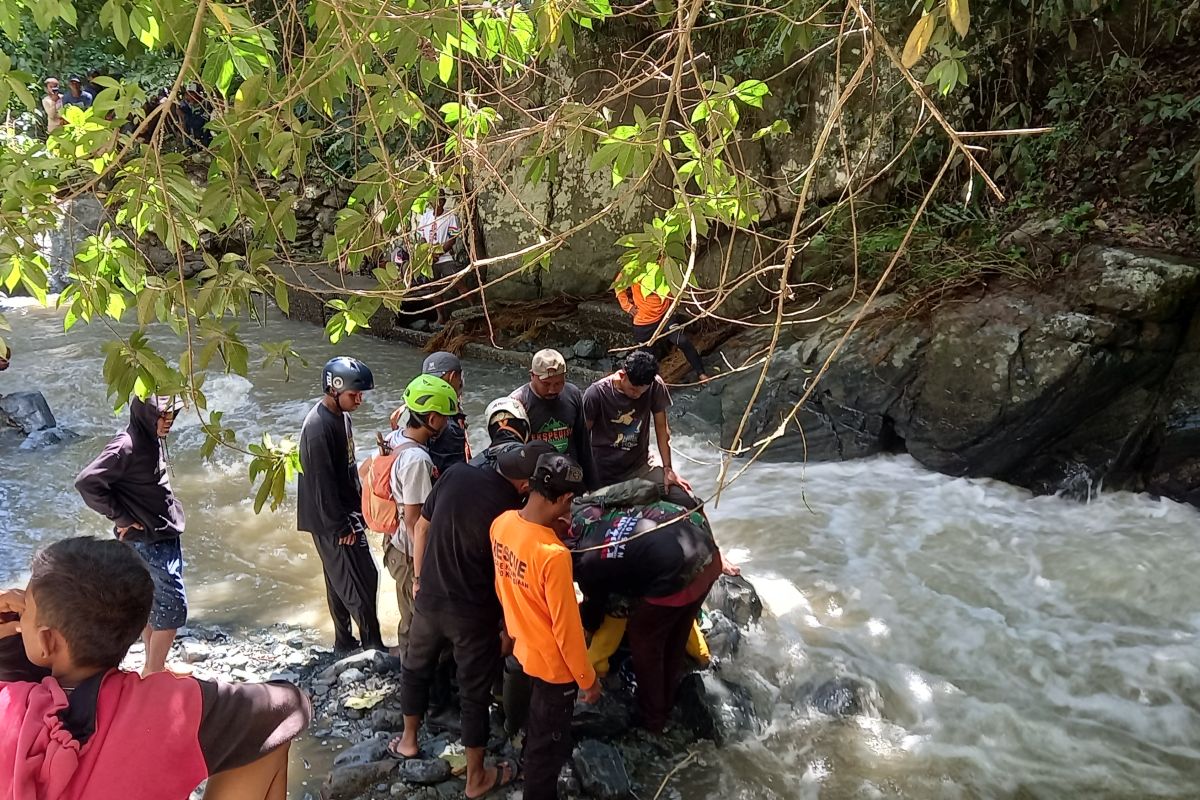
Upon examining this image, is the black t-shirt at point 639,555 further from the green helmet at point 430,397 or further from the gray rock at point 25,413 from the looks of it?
the gray rock at point 25,413

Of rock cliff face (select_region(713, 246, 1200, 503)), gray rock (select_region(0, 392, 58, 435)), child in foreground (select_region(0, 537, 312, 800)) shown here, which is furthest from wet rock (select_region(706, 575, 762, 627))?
gray rock (select_region(0, 392, 58, 435))

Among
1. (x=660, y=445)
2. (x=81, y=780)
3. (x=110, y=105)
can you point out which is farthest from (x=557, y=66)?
(x=81, y=780)

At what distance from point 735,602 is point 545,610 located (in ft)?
6.41

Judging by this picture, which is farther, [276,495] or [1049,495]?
[1049,495]

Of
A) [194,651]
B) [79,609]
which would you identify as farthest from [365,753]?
[79,609]

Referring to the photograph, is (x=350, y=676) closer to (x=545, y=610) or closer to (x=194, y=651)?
(x=194, y=651)

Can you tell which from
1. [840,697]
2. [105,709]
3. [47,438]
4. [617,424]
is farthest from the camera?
[47,438]

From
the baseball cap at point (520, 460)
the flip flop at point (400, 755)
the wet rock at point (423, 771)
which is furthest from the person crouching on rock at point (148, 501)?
the baseball cap at point (520, 460)

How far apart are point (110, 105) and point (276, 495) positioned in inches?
48.6

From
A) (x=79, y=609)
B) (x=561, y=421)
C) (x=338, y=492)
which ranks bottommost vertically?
(x=338, y=492)

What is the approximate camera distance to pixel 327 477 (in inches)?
158

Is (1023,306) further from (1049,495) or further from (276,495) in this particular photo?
(276,495)

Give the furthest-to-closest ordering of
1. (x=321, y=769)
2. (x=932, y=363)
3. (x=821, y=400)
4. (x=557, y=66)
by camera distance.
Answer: (x=557, y=66) → (x=821, y=400) → (x=932, y=363) → (x=321, y=769)

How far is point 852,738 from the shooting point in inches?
154
